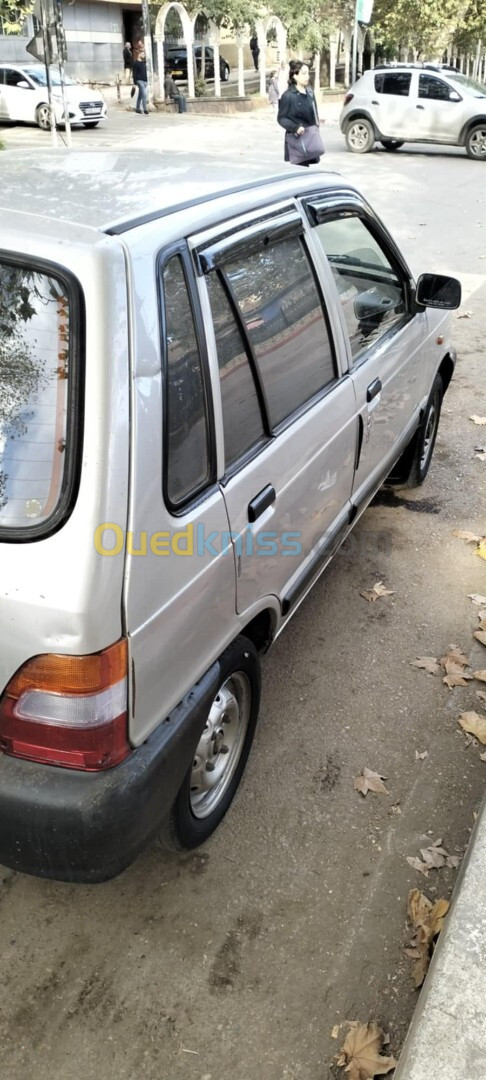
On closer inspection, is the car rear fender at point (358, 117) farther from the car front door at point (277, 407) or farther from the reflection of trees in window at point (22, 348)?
Result: the reflection of trees in window at point (22, 348)

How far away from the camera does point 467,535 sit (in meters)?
4.73

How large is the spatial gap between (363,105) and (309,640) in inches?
732

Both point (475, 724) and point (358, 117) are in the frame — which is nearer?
point (475, 724)

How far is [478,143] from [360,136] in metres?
2.73

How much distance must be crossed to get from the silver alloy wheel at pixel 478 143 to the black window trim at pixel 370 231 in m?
16.7

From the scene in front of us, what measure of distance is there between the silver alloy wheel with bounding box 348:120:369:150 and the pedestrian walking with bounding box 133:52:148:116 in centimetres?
1068

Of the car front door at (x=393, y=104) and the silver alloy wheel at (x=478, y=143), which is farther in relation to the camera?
the car front door at (x=393, y=104)

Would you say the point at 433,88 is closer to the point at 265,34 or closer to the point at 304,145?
the point at 304,145

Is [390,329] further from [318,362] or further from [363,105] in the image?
[363,105]

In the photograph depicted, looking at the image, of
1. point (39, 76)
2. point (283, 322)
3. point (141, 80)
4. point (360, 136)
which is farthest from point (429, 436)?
point (141, 80)

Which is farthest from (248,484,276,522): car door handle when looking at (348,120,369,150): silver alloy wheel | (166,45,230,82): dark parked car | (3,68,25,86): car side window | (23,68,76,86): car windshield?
(166,45,230,82): dark parked car

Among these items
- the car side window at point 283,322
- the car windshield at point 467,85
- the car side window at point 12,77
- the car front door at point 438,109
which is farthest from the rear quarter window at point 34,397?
the car side window at point 12,77

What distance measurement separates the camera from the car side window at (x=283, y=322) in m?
2.55

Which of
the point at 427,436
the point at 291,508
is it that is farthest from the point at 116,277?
the point at 427,436
